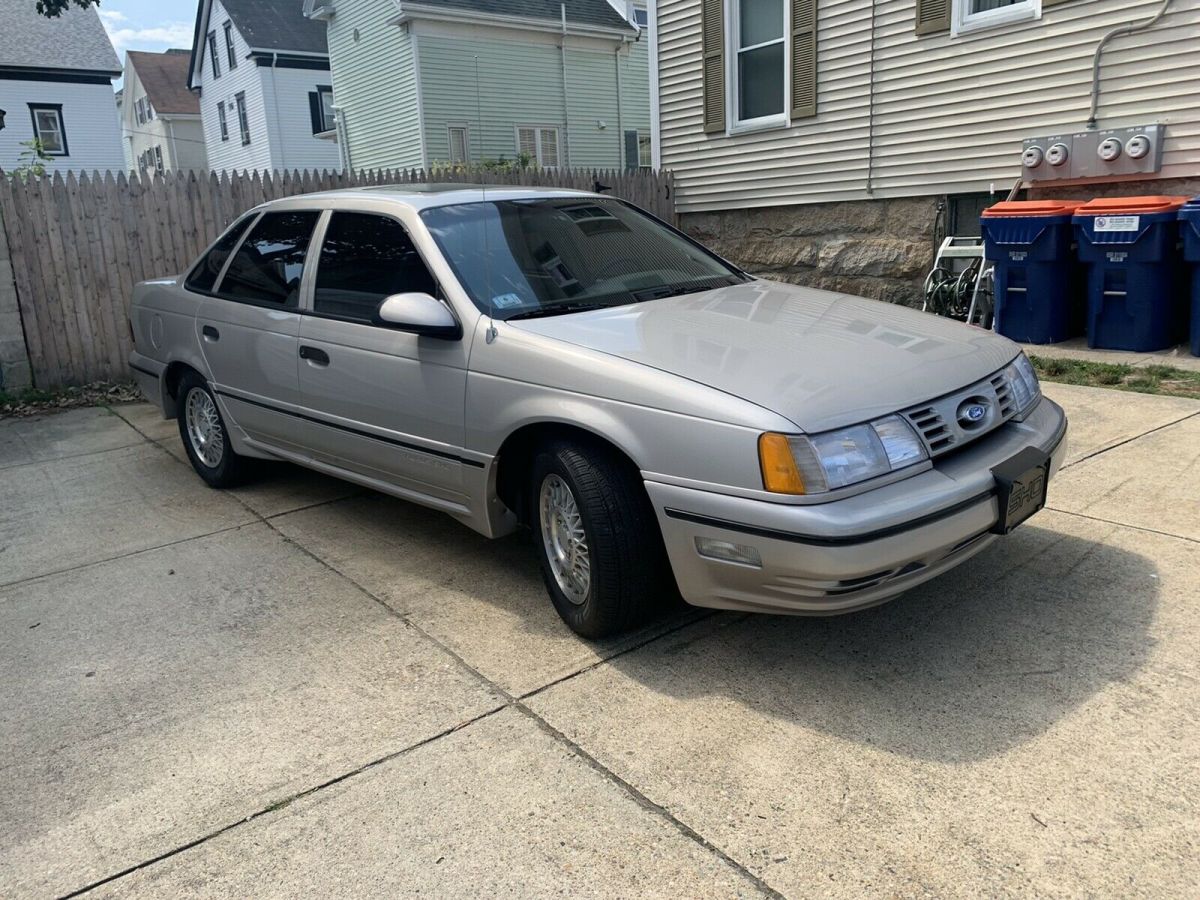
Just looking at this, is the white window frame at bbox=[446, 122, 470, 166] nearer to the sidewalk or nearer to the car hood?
the sidewalk

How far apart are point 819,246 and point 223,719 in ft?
29.5

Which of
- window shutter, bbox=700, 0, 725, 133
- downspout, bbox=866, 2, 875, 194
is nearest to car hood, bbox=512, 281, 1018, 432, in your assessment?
downspout, bbox=866, 2, 875, 194

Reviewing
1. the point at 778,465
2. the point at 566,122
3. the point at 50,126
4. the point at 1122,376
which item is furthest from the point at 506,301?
the point at 50,126

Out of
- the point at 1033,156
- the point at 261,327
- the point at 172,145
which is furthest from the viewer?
the point at 172,145

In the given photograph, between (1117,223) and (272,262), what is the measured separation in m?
5.96

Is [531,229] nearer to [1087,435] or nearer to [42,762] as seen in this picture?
[42,762]

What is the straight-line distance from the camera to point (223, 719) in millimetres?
3039

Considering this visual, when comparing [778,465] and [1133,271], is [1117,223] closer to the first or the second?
[1133,271]

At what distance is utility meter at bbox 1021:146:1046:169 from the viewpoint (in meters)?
8.20

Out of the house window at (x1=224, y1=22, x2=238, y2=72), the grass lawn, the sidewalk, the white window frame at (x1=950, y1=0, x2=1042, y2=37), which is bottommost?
the grass lawn

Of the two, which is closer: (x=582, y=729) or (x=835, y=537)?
(x=835, y=537)

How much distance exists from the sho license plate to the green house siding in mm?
19378

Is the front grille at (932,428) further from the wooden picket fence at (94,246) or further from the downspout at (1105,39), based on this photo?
the wooden picket fence at (94,246)

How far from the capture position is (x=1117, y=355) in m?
7.31
